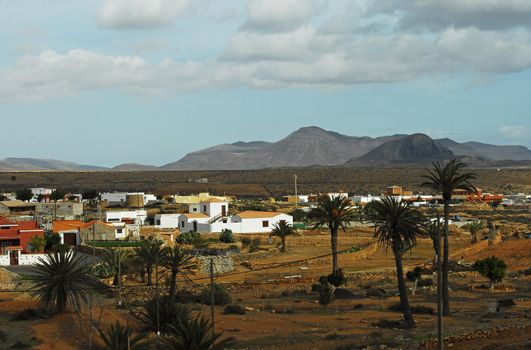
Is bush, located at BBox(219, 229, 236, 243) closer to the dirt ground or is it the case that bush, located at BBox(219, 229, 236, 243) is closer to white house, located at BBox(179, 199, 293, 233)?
white house, located at BBox(179, 199, 293, 233)

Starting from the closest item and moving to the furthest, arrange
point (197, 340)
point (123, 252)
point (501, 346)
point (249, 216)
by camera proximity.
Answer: point (197, 340) → point (501, 346) → point (123, 252) → point (249, 216)

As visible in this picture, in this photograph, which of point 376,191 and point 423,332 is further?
point 376,191

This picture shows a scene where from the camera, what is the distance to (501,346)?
26312mm

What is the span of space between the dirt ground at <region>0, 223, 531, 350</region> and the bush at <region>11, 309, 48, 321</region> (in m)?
0.51

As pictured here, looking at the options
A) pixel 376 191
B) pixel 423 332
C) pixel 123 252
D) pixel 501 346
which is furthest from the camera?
pixel 376 191

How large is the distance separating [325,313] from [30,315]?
568 inches

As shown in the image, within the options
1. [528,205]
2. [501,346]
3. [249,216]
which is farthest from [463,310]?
[528,205]

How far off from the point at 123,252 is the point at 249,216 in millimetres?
27103

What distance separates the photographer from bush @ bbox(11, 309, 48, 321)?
3706 cm

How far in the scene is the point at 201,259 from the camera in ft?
186

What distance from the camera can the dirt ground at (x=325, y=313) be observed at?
98.3 ft

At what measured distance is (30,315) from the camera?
37.4 metres

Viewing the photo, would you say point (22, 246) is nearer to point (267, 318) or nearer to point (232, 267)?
point (232, 267)

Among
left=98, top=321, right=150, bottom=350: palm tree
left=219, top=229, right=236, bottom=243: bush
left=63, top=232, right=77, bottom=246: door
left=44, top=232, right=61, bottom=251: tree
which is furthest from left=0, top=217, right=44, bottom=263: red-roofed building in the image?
left=98, top=321, right=150, bottom=350: palm tree
